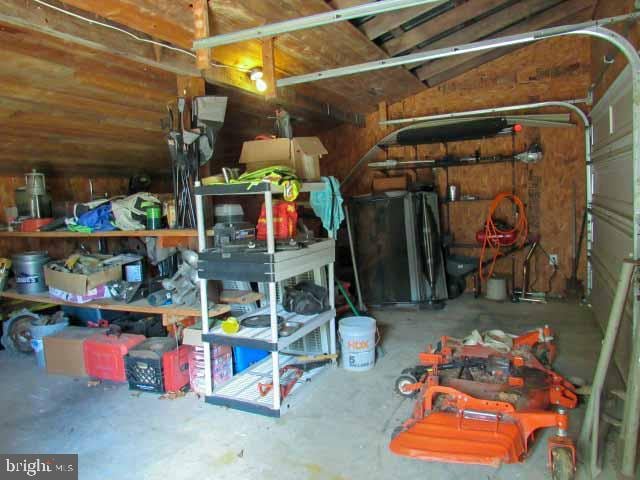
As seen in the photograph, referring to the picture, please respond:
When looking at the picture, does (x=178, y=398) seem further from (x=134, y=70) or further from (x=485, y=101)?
(x=485, y=101)

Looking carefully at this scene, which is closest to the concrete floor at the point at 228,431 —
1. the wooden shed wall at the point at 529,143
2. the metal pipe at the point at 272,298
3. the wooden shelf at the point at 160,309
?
the metal pipe at the point at 272,298

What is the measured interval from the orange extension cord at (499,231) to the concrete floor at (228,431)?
1.71 m

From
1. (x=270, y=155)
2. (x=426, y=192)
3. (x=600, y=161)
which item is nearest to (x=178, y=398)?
(x=270, y=155)

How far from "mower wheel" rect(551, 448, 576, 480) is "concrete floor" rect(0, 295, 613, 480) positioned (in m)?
0.12

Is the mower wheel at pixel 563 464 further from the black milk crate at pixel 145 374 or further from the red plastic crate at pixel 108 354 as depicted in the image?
the red plastic crate at pixel 108 354

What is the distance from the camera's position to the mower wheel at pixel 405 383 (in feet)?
9.17

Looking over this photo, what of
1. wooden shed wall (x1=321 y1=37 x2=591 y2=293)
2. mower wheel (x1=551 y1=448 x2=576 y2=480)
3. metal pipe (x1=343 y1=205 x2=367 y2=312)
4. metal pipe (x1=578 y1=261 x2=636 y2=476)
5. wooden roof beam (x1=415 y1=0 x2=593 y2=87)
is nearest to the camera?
mower wheel (x1=551 y1=448 x2=576 y2=480)

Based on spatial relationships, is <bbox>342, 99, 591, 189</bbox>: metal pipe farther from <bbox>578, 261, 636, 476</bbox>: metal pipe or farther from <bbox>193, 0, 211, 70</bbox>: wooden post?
<bbox>193, 0, 211, 70</bbox>: wooden post

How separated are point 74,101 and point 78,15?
101 cm

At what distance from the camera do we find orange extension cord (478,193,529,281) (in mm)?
5086

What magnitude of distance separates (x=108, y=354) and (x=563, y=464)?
2.75 m

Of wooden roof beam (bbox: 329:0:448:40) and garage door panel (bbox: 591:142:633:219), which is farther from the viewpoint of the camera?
wooden roof beam (bbox: 329:0:448:40)

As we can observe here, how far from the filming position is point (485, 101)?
5.38 metres

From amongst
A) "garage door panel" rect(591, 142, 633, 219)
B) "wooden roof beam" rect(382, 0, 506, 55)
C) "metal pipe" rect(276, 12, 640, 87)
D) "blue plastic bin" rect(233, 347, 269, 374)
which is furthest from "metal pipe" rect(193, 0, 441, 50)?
"blue plastic bin" rect(233, 347, 269, 374)
